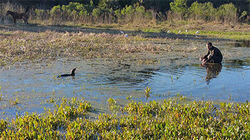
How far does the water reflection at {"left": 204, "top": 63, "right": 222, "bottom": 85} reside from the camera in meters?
10.9

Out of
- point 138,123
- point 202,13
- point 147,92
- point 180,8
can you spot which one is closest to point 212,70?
point 147,92

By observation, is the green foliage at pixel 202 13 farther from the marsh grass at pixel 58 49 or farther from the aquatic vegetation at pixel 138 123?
the aquatic vegetation at pixel 138 123

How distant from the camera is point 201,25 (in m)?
31.5

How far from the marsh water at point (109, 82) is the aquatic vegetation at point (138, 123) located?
722mm

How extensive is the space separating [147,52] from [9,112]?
10426mm

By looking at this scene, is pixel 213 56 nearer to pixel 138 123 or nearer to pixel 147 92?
pixel 147 92

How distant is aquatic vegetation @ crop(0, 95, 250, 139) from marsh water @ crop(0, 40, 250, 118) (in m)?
0.72

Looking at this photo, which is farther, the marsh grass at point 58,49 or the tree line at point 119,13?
the tree line at point 119,13

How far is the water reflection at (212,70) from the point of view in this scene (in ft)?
35.8

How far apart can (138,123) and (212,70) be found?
698 cm

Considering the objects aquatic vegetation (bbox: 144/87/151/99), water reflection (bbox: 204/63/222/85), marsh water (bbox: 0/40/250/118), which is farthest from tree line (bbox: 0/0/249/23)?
aquatic vegetation (bbox: 144/87/151/99)

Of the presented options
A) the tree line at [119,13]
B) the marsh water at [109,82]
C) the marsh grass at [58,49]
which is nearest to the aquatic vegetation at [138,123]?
the marsh water at [109,82]

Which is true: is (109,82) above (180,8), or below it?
below

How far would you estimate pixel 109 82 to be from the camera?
9.58m
